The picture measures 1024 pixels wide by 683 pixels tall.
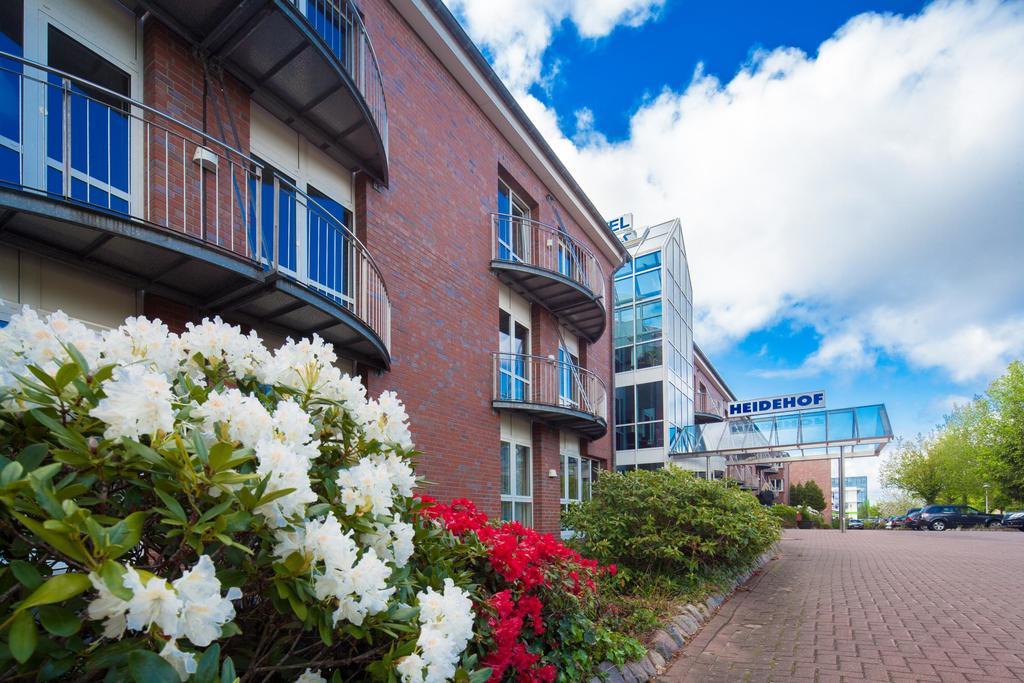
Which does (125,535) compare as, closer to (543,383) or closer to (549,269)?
(549,269)

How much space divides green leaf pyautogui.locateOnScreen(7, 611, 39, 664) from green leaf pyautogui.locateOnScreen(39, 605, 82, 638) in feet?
0.10

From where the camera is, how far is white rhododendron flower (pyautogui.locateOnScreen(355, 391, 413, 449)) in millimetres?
2418

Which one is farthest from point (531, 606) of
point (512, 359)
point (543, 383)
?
point (543, 383)

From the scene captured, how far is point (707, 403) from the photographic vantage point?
37.0 meters

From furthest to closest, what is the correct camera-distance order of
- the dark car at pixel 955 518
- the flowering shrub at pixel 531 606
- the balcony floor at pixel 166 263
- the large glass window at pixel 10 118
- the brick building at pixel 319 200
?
1. the dark car at pixel 955 518
2. the brick building at pixel 319 200
3. the large glass window at pixel 10 118
4. the balcony floor at pixel 166 263
5. the flowering shrub at pixel 531 606

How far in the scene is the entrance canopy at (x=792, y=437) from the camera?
20562 mm

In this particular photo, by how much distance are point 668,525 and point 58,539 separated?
26.2 feet

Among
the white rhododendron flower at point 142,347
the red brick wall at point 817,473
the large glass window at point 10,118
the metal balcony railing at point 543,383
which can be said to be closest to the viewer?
the white rhododendron flower at point 142,347

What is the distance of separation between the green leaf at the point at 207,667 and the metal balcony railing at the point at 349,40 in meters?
7.71

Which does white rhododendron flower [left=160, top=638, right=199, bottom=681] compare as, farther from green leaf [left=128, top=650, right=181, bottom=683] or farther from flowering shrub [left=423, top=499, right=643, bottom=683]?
flowering shrub [left=423, top=499, right=643, bottom=683]

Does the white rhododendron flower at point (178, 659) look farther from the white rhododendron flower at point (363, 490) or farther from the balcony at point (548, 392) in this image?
the balcony at point (548, 392)

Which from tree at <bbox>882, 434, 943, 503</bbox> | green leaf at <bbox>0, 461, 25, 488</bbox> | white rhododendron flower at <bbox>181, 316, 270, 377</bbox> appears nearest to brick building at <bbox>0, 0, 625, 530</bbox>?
white rhododendron flower at <bbox>181, 316, 270, 377</bbox>

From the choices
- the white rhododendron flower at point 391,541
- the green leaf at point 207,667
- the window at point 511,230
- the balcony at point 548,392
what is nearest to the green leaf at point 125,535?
the green leaf at point 207,667

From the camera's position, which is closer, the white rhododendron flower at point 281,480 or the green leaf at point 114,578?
the green leaf at point 114,578
